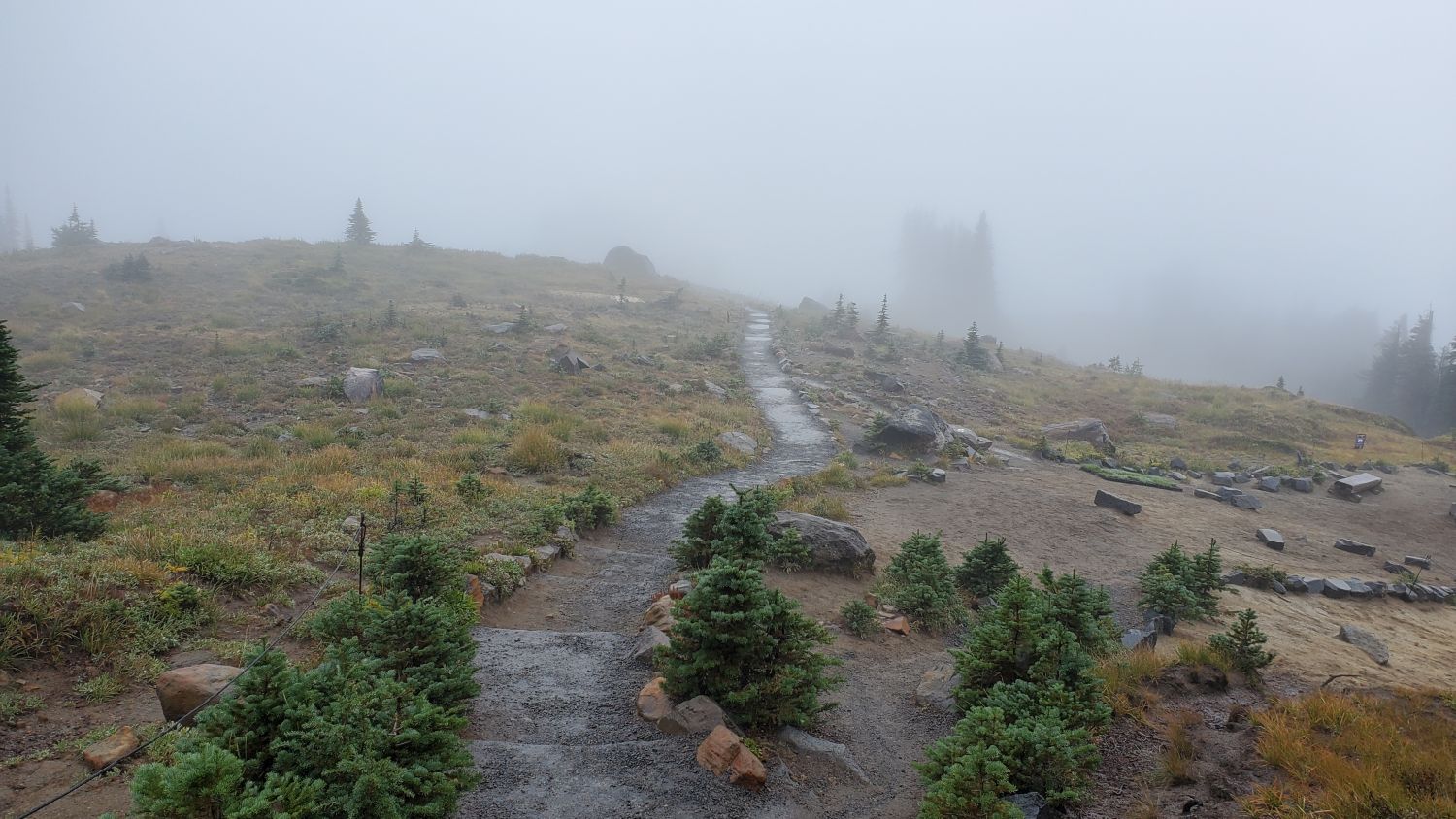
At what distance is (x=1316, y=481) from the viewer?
A: 2336 cm

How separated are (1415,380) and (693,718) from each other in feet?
275

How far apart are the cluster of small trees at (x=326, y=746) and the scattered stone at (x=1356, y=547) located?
21184mm

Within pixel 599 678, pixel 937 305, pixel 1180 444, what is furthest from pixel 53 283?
pixel 937 305

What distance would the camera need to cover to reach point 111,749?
456 centimetres

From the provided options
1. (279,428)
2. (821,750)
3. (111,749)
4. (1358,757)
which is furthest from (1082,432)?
(111,749)

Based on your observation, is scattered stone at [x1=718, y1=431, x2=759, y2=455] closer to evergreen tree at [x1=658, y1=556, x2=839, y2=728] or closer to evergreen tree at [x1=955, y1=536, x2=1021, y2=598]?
evergreen tree at [x1=955, y1=536, x2=1021, y2=598]

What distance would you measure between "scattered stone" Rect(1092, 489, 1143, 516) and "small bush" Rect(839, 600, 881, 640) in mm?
11690

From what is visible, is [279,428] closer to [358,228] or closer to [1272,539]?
[1272,539]

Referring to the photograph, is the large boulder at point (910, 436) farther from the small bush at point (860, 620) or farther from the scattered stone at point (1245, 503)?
the small bush at point (860, 620)

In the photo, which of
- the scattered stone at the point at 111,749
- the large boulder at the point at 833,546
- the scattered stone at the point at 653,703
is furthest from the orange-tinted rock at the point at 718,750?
the large boulder at the point at 833,546

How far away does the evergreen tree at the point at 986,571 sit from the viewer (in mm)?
10375

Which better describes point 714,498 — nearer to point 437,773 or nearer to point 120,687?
point 437,773

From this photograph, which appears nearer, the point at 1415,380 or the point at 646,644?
the point at 646,644

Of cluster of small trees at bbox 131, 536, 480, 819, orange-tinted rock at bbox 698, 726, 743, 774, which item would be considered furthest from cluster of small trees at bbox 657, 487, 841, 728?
cluster of small trees at bbox 131, 536, 480, 819
